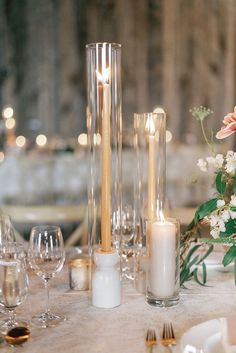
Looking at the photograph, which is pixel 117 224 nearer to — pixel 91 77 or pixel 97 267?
pixel 97 267

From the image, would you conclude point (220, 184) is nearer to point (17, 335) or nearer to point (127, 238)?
point (127, 238)

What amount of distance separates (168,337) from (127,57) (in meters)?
5.09

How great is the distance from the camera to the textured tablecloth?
1.09 meters

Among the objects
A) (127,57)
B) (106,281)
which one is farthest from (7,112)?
(106,281)

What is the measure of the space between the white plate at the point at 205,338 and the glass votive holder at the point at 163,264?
22 centimetres

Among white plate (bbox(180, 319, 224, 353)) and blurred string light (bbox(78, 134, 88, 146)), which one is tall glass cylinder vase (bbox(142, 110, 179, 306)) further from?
blurred string light (bbox(78, 134, 88, 146))

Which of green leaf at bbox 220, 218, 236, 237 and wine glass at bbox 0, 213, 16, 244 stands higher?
green leaf at bbox 220, 218, 236, 237

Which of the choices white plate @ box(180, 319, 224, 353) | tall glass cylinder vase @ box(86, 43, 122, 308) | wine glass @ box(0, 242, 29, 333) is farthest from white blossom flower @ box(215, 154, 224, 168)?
wine glass @ box(0, 242, 29, 333)

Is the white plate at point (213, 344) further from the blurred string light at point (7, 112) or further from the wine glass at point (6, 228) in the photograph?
the blurred string light at point (7, 112)

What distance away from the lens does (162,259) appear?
1330 mm

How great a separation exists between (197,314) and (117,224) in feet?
1.10

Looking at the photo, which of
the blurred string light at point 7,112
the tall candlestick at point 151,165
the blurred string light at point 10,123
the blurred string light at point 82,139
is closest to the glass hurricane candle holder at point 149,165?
the tall candlestick at point 151,165

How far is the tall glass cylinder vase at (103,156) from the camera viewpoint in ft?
4.37

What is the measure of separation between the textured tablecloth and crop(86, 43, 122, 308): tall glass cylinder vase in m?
0.06
